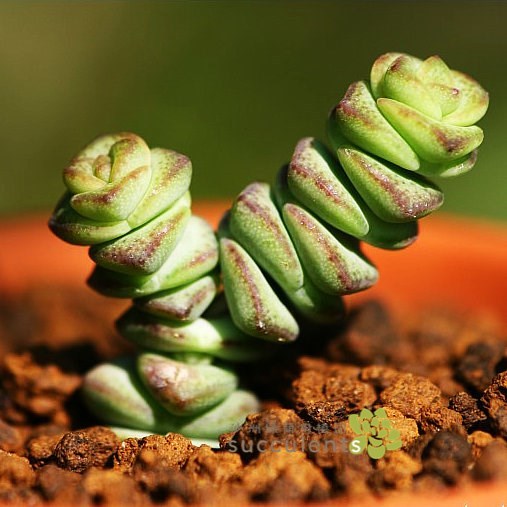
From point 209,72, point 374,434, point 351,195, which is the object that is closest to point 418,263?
point 351,195

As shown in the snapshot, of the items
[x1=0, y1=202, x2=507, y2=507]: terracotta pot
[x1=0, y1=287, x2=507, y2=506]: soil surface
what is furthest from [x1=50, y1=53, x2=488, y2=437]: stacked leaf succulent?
[x1=0, y1=202, x2=507, y2=507]: terracotta pot

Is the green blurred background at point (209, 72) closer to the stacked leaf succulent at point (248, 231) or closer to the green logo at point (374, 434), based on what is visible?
the stacked leaf succulent at point (248, 231)

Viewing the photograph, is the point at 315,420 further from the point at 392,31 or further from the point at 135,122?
the point at 392,31

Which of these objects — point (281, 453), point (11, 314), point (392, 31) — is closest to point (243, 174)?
point (392, 31)

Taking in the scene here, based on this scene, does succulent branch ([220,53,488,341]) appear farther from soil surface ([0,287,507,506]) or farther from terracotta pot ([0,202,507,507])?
terracotta pot ([0,202,507,507])

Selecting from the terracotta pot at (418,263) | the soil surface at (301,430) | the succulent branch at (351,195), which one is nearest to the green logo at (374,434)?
the soil surface at (301,430)

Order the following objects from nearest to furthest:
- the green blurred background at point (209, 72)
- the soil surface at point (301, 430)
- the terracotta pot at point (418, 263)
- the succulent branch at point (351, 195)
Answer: the soil surface at point (301, 430) → the succulent branch at point (351, 195) → the terracotta pot at point (418, 263) → the green blurred background at point (209, 72)

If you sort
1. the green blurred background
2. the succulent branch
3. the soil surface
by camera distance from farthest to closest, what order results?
the green blurred background
the succulent branch
the soil surface

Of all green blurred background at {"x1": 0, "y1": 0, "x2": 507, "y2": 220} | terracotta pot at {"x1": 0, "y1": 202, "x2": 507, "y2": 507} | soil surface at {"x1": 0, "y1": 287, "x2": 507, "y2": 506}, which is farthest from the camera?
green blurred background at {"x1": 0, "y1": 0, "x2": 507, "y2": 220}
